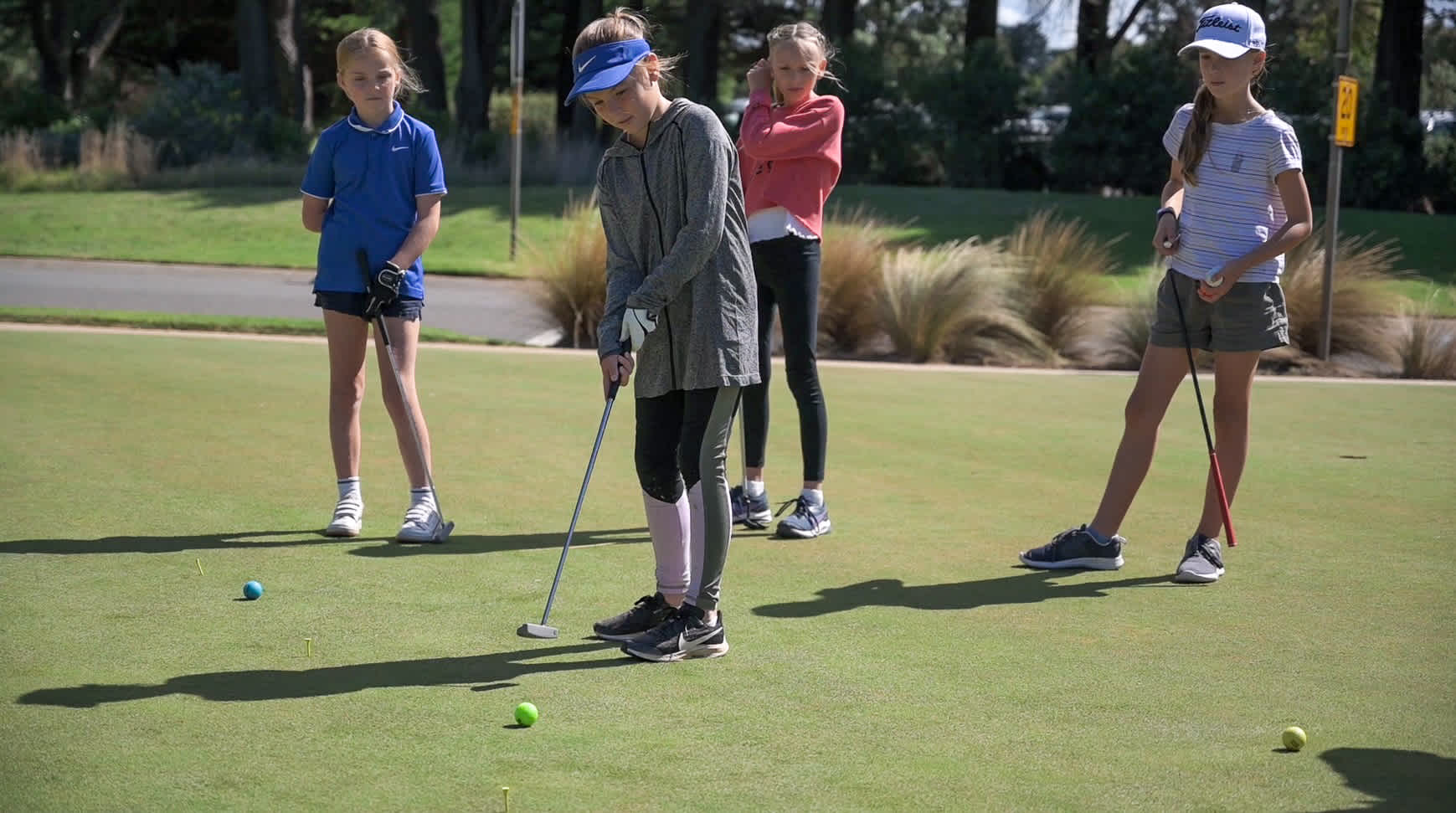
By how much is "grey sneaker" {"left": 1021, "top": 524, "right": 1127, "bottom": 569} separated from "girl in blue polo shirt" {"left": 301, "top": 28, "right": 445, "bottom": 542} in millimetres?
2373

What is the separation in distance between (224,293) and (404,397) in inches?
469

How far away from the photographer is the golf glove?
255 inches

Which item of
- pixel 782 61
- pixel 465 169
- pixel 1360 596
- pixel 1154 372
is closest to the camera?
pixel 1360 596

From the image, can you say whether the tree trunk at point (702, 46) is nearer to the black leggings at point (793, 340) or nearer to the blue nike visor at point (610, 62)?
the black leggings at point (793, 340)

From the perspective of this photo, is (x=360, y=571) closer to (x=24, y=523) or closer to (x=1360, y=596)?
(x=24, y=523)

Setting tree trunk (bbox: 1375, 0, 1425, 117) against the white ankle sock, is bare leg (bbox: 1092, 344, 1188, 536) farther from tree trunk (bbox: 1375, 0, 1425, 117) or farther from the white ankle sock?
tree trunk (bbox: 1375, 0, 1425, 117)

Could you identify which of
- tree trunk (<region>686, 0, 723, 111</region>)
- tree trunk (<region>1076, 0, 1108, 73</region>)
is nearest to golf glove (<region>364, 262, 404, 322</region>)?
tree trunk (<region>686, 0, 723, 111</region>)

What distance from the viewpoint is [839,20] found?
36.3 m

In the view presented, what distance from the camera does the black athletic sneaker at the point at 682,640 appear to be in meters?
5.02

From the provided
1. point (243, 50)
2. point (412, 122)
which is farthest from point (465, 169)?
point (412, 122)

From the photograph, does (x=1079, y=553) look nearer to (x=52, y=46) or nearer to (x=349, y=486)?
(x=349, y=486)

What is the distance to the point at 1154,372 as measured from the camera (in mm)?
6359

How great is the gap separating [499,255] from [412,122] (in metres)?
16.0

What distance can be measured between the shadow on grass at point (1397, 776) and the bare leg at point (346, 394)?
411cm
